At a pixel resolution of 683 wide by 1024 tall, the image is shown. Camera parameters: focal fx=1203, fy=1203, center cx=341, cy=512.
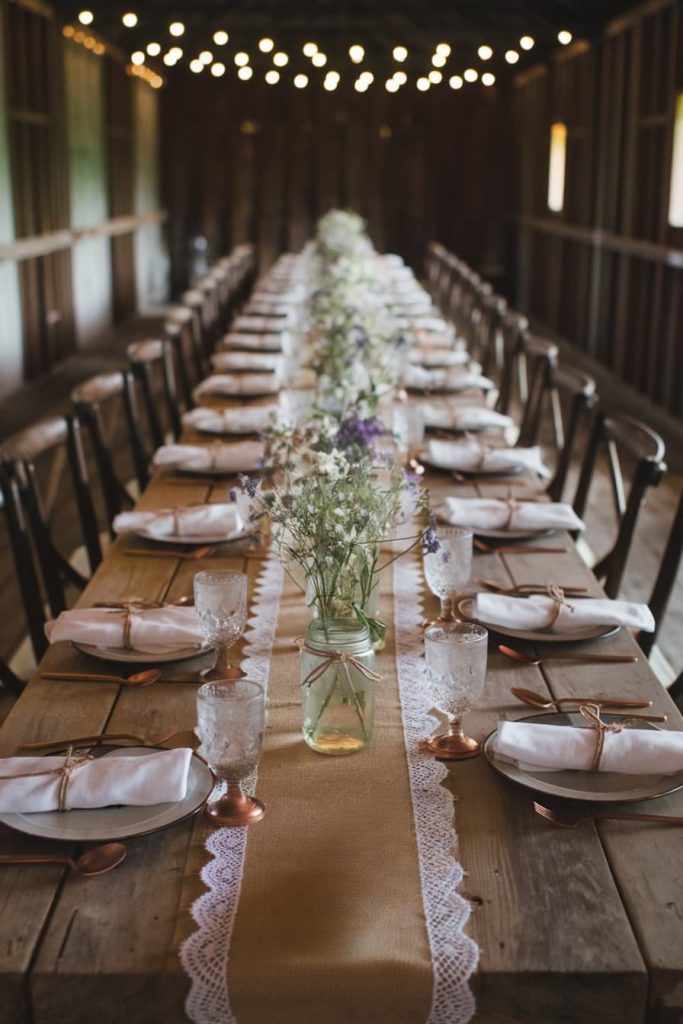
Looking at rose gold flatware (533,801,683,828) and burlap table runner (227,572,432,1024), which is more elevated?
rose gold flatware (533,801,683,828)

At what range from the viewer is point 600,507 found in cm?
595

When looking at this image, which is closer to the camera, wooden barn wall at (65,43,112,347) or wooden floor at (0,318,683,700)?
wooden floor at (0,318,683,700)

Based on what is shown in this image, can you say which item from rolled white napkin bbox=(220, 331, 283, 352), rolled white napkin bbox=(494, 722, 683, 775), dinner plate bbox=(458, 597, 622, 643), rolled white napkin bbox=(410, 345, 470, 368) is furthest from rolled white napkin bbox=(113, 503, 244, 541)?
rolled white napkin bbox=(220, 331, 283, 352)

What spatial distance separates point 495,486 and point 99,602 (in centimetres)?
130

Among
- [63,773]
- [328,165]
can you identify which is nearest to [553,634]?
[63,773]

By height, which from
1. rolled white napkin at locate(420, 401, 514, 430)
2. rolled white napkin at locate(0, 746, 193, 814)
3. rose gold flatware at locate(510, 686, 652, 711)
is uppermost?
rolled white napkin at locate(420, 401, 514, 430)

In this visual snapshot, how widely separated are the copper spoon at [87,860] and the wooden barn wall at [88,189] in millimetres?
10202

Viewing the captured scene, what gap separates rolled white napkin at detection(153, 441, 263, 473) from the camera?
11.0ft

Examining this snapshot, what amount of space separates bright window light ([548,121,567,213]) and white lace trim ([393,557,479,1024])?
38.4 ft

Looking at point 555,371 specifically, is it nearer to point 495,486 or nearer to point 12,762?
point 495,486

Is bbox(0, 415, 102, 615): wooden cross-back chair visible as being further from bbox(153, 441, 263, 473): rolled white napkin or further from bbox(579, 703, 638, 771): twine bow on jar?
bbox(579, 703, 638, 771): twine bow on jar

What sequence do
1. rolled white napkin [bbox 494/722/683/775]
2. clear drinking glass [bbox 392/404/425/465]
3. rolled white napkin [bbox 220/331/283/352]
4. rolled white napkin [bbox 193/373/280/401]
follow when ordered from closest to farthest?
rolled white napkin [bbox 494/722/683/775], clear drinking glass [bbox 392/404/425/465], rolled white napkin [bbox 193/373/280/401], rolled white napkin [bbox 220/331/283/352]

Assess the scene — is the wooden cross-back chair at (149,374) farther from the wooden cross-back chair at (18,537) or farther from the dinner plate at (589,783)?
the dinner plate at (589,783)

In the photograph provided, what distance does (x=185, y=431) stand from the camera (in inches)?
157
